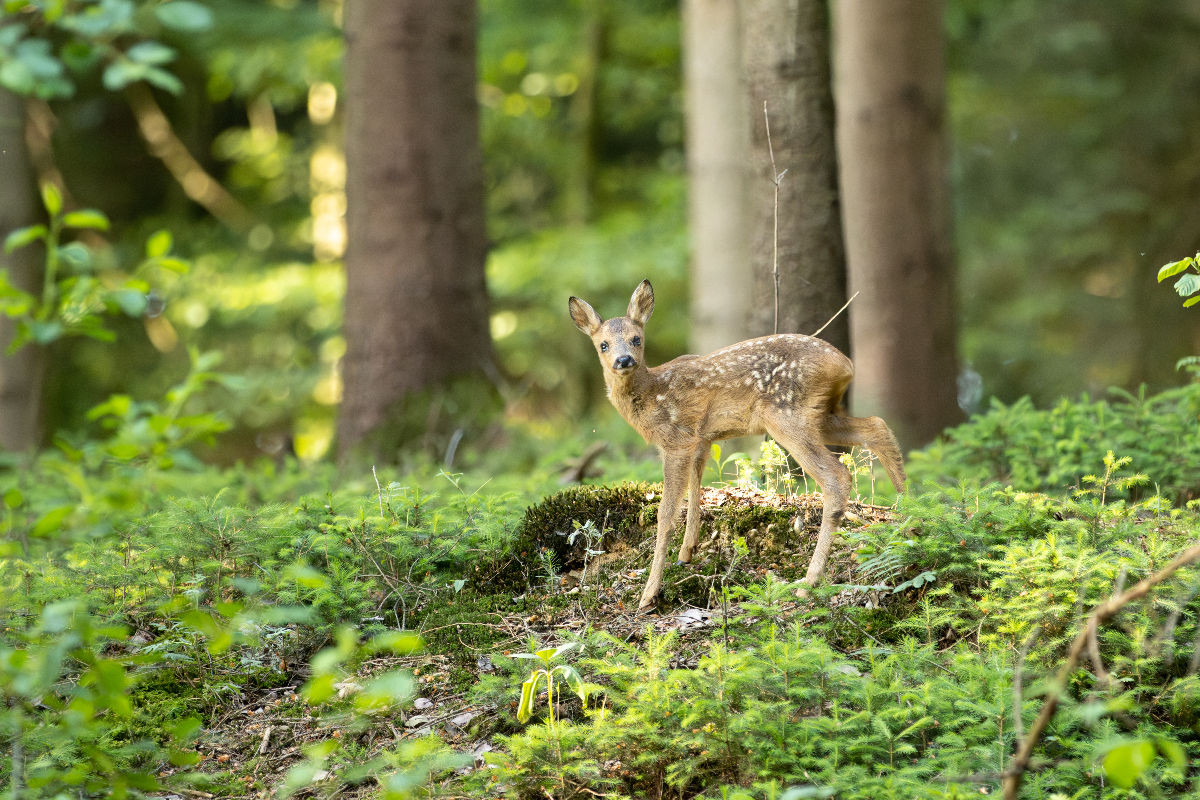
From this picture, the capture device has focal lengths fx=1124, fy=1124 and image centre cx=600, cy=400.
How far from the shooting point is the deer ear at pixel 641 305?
4.86m

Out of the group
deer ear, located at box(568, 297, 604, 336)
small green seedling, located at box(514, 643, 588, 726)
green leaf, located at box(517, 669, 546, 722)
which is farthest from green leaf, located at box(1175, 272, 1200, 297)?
green leaf, located at box(517, 669, 546, 722)

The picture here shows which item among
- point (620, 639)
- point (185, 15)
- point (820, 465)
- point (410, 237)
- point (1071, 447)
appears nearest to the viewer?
point (185, 15)

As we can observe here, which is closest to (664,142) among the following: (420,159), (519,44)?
(519,44)

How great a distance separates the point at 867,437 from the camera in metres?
4.99

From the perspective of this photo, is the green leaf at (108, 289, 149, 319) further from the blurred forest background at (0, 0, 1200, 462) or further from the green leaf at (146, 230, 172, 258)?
the blurred forest background at (0, 0, 1200, 462)

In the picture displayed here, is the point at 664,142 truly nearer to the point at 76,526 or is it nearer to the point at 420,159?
the point at 420,159

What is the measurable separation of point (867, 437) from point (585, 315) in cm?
137

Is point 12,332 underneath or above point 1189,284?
underneath

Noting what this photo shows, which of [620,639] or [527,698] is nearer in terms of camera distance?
[527,698]

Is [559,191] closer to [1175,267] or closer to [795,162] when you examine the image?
[795,162]

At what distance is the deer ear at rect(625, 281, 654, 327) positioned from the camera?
15.9ft

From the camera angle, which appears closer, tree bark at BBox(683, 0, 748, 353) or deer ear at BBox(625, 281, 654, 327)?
deer ear at BBox(625, 281, 654, 327)

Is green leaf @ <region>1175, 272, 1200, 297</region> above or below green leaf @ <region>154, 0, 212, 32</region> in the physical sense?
below

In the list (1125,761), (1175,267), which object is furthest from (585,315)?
(1125,761)
